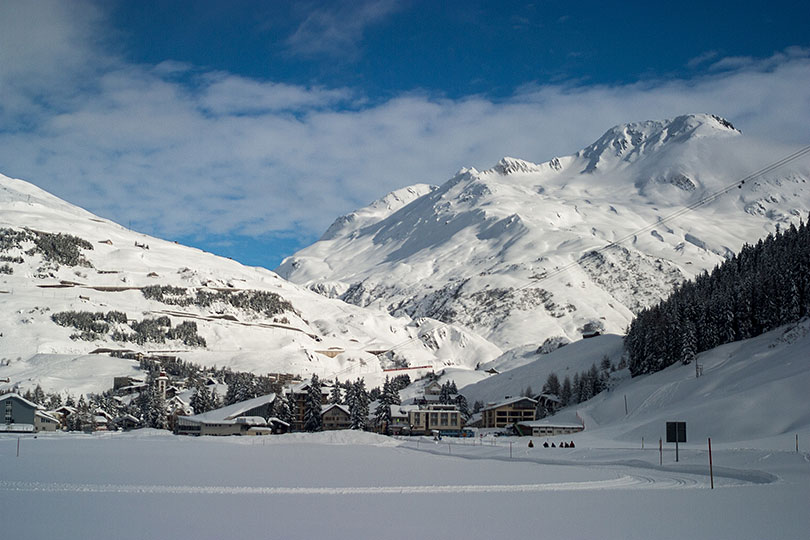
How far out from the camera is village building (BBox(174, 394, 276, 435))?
3415 inches

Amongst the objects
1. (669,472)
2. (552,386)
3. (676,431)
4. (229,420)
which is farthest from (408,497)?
(552,386)

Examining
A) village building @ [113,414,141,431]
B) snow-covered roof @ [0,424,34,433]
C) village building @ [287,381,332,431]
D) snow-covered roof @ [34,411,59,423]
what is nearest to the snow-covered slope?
village building @ [287,381,332,431]

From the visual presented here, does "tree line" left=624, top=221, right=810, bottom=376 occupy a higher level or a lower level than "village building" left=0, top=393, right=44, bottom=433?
higher

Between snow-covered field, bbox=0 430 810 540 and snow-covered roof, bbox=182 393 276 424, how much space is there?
159 feet

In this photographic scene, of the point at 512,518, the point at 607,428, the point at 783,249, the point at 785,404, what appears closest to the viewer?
the point at 512,518

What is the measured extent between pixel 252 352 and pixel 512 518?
151 metres

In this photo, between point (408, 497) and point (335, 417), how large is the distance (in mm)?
67305

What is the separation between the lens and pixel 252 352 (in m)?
165

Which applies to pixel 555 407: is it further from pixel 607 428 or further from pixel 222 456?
pixel 222 456

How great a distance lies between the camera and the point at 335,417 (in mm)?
89438

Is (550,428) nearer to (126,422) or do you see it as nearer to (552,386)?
(552,386)

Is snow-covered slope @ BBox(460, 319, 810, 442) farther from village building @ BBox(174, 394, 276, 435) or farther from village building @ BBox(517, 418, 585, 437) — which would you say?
village building @ BBox(174, 394, 276, 435)

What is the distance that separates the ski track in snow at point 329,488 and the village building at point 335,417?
63477 millimetres

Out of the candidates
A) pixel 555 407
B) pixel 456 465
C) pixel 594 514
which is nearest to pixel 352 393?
pixel 555 407
